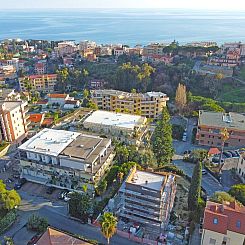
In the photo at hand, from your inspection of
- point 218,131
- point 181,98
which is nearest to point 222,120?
point 218,131

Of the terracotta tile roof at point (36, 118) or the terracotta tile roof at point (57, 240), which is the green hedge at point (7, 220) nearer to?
the terracotta tile roof at point (57, 240)

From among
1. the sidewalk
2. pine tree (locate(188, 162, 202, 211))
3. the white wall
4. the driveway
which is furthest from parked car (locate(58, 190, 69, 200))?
the driveway

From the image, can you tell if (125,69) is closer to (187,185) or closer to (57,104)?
(57,104)

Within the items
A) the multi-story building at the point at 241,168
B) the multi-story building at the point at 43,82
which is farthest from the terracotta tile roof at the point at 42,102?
the multi-story building at the point at 241,168

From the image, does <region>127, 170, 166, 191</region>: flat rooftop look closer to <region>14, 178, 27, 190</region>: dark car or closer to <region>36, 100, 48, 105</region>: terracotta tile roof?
<region>14, 178, 27, 190</region>: dark car

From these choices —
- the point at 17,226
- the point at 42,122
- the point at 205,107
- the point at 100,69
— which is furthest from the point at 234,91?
the point at 17,226
